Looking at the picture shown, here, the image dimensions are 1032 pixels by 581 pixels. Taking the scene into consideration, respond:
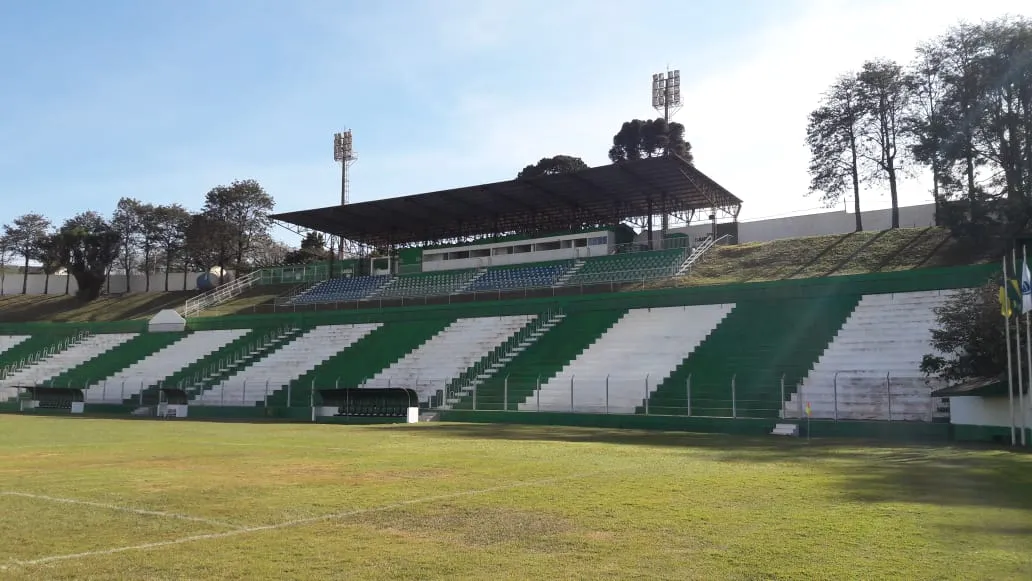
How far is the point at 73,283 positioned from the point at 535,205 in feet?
160

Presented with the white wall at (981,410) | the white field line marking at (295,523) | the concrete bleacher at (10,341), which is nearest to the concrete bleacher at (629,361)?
the white wall at (981,410)

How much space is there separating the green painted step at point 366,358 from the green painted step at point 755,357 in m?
15.0

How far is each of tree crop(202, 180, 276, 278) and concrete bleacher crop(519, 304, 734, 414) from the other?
48.3 m

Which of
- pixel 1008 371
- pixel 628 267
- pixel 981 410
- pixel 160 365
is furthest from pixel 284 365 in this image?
pixel 1008 371

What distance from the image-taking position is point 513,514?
9047mm

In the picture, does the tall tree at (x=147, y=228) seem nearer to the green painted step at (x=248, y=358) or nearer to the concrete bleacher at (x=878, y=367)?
the green painted step at (x=248, y=358)

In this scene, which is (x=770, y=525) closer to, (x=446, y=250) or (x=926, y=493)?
(x=926, y=493)

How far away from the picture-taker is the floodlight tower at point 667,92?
70.9 m

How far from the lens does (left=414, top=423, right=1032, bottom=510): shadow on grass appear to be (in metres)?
10.6

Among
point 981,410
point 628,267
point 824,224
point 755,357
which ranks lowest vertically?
point 981,410

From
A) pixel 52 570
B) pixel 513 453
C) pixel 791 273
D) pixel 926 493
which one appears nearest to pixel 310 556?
pixel 52 570

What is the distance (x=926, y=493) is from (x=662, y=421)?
51.7 ft

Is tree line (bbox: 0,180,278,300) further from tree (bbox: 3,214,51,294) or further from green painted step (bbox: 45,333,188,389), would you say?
green painted step (bbox: 45,333,188,389)

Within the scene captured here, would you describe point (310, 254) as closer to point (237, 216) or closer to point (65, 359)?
point (237, 216)
